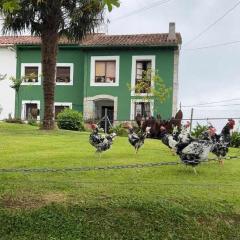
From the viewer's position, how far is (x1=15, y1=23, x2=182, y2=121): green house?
3659cm

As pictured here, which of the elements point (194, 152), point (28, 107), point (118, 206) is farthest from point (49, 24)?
point (118, 206)

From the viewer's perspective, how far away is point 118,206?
28.1ft

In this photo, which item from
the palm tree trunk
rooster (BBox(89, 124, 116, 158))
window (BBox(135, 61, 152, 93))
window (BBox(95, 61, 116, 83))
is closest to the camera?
rooster (BBox(89, 124, 116, 158))

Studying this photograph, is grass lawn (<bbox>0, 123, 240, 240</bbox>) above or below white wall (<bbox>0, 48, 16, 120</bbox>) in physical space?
below

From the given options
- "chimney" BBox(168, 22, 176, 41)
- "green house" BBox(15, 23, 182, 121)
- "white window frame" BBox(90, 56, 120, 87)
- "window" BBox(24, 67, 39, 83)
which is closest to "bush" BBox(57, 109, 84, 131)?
"green house" BBox(15, 23, 182, 121)

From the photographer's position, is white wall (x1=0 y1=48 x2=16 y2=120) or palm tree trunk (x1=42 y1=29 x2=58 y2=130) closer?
palm tree trunk (x1=42 y1=29 x2=58 y2=130)

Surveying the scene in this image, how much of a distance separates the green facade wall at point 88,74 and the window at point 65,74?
25cm

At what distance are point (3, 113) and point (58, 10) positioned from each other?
16.0 metres

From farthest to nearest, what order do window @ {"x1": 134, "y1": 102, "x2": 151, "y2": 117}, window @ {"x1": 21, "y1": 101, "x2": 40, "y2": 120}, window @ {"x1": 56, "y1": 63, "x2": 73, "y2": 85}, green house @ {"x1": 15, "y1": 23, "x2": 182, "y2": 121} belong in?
window @ {"x1": 56, "y1": 63, "x2": 73, "y2": 85}, window @ {"x1": 21, "y1": 101, "x2": 40, "y2": 120}, green house @ {"x1": 15, "y1": 23, "x2": 182, "y2": 121}, window @ {"x1": 134, "y1": 102, "x2": 151, "y2": 117}

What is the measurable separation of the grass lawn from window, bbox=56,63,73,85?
27.9 metres

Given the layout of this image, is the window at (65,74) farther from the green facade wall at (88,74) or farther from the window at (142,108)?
the window at (142,108)

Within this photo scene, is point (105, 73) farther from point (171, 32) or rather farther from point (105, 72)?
point (171, 32)

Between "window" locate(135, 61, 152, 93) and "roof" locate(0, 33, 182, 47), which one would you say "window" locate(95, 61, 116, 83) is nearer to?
"roof" locate(0, 33, 182, 47)

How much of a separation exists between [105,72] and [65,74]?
2.64 m
